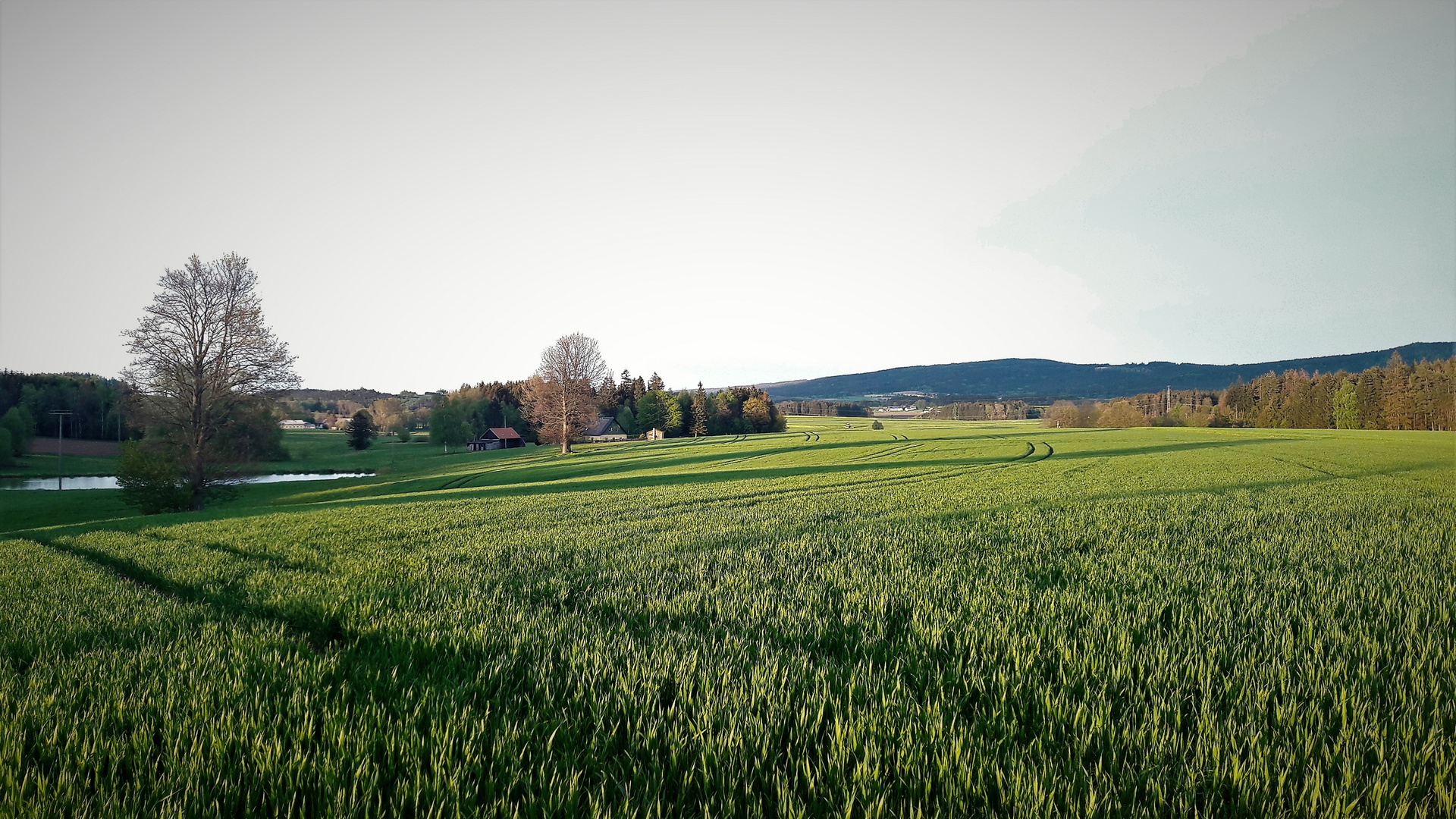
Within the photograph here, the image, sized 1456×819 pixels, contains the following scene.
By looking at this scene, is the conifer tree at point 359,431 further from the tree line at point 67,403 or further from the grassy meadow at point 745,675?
the grassy meadow at point 745,675

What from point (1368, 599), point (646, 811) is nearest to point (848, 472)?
point (1368, 599)

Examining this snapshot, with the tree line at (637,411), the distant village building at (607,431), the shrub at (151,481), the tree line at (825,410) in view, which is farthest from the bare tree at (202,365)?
the tree line at (825,410)

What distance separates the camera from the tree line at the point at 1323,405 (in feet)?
225

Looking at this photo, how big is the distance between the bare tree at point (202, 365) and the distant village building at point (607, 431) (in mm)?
57185

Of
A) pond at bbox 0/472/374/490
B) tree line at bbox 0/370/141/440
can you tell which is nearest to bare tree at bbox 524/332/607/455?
pond at bbox 0/472/374/490

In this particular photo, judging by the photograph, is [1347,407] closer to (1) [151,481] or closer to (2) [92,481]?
(1) [151,481]

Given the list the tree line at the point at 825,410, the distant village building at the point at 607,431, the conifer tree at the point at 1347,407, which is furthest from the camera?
the tree line at the point at 825,410

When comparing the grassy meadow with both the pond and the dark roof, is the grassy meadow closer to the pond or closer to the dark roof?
the pond

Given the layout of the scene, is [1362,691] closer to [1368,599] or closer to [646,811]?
[1368,599]

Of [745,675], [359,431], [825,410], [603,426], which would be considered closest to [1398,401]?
[603,426]

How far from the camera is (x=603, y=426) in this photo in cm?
9000

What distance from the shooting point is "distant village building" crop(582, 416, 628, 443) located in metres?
85.0

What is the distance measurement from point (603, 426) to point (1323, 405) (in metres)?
108

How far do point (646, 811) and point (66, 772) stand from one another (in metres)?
2.89
